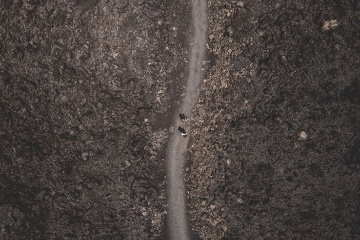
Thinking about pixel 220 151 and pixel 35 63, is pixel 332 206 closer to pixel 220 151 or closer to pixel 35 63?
pixel 220 151

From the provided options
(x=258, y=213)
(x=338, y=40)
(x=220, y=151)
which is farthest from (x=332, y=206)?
(x=338, y=40)

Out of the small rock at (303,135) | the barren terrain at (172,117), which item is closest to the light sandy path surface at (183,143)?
the barren terrain at (172,117)

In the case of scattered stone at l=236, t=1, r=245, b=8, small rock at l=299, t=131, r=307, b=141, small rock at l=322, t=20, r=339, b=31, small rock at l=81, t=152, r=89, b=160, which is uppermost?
scattered stone at l=236, t=1, r=245, b=8

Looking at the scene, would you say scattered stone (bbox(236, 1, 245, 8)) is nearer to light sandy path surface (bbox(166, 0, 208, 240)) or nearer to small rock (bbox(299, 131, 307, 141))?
light sandy path surface (bbox(166, 0, 208, 240))

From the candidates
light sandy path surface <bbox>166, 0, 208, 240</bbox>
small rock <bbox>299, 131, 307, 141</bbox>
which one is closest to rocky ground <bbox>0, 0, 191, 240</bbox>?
light sandy path surface <bbox>166, 0, 208, 240</bbox>

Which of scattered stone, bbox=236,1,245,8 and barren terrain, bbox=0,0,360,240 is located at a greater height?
scattered stone, bbox=236,1,245,8

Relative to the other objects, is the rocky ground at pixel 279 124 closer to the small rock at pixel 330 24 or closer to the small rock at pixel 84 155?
the small rock at pixel 330 24

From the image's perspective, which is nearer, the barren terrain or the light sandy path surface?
the barren terrain

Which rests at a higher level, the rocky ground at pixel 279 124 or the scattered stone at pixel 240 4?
the scattered stone at pixel 240 4
